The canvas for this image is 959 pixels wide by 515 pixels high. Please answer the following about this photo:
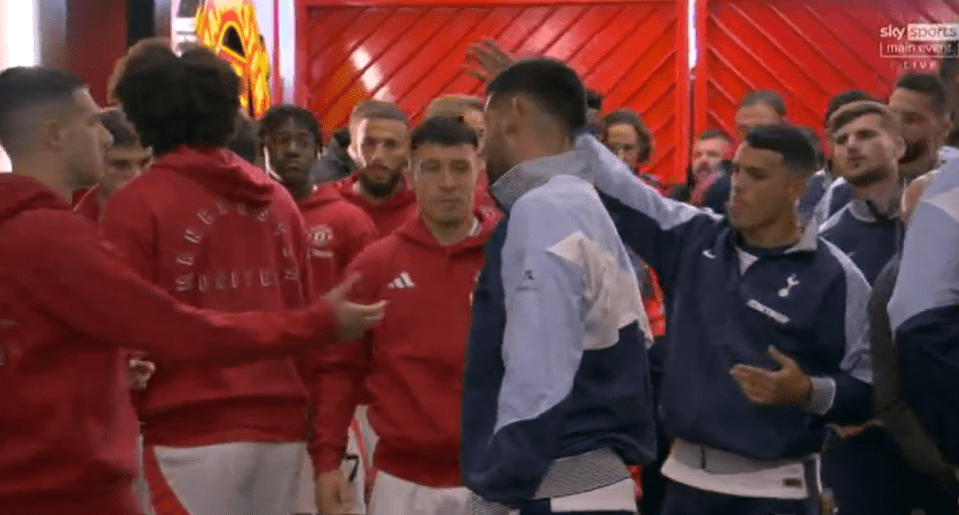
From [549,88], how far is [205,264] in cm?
100

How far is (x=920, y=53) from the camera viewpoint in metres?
10.1

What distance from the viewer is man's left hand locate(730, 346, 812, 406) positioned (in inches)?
165

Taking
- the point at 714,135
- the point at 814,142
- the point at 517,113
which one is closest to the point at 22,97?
the point at 517,113

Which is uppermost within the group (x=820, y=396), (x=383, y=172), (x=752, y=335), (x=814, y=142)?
(x=814, y=142)

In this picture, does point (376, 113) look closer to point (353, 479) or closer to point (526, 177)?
point (353, 479)

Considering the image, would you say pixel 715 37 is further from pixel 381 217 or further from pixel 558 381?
pixel 558 381

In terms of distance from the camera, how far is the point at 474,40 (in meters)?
10.5

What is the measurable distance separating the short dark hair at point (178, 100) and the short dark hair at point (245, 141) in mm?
1365

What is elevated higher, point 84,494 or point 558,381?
point 558,381

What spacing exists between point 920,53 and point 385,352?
6.53 m

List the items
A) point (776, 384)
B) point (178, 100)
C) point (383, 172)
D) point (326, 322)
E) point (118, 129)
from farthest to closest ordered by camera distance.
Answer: point (383, 172), point (118, 129), point (776, 384), point (178, 100), point (326, 322)

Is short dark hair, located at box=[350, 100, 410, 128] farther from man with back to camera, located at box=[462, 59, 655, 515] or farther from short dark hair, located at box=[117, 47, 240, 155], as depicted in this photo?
man with back to camera, located at box=[462, 59, 655, 515]

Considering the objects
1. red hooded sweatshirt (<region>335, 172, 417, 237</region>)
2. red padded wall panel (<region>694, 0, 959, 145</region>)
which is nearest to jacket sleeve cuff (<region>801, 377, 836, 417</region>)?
red hooded sweatshirt (<region>335, 172, 417, 237</region>)

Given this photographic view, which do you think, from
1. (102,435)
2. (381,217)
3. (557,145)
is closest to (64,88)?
(102,435)
